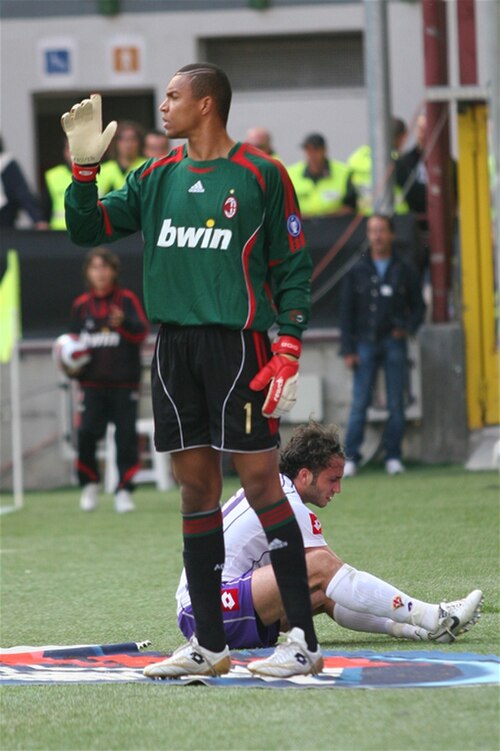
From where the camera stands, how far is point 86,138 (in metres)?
5.34

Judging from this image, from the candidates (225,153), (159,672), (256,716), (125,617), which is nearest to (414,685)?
(256,716)

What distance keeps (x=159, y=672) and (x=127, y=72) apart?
1555 cm

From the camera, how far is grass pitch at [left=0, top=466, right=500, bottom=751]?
4.44 metres

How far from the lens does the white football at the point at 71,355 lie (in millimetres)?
12172

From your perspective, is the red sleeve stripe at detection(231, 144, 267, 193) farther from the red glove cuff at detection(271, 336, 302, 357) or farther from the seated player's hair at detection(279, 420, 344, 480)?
the seated player's hair at detection(279, 420, 344, 480)

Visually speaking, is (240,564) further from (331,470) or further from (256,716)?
(256,716)

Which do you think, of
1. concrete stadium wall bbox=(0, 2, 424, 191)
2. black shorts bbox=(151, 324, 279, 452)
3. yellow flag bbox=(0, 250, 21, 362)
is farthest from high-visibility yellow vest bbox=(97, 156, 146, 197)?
black shorts bbox=(151, 324, 279, 452)

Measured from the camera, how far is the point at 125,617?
23.6 feet

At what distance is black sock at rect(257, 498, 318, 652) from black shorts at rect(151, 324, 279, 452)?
9.1 inches

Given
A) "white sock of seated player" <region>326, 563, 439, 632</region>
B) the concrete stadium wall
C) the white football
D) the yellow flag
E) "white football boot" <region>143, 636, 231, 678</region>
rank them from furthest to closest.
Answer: the concrete stadium wall, the yellow flag, the white football, "white sock of seated player" <region>326, 563, 439, 632</region>, "white football boot" <region>143, 636, 231, 678</region>

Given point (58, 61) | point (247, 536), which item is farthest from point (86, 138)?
point (58, 61)

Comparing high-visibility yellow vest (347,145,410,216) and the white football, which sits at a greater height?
high-visibility yellow vest (347,145,410,216)

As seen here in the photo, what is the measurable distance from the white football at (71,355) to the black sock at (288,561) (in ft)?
23.0

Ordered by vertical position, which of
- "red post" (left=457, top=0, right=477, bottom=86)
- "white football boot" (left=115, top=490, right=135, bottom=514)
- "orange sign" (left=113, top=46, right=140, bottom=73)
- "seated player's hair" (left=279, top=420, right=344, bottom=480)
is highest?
"orange sign" (left=113, top=46, right=140, bottom=73)
